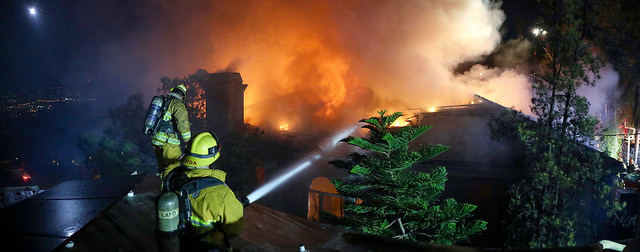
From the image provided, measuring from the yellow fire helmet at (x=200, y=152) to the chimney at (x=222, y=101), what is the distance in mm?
11115

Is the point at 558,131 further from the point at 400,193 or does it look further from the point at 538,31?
the point at 400,193

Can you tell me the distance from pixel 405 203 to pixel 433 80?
23.2 metres

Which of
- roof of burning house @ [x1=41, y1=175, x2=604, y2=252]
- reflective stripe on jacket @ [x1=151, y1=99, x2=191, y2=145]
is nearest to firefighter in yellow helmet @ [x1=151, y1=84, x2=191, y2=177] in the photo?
reflective stripe on jacket @ [x1=151, y1=99, x2=191, y2=145]

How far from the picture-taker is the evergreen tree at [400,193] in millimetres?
4402

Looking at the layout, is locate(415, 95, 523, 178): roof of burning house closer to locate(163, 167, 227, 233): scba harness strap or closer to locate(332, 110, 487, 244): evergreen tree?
locate(332, 110, 487, 244): evergreen tree

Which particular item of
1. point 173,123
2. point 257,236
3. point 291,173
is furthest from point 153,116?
point 291,173

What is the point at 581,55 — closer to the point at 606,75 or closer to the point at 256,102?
the point at 606,75

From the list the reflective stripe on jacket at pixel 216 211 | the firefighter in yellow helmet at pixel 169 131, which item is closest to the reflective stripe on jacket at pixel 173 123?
the firefighter in yellow helmet at pixel 169 131

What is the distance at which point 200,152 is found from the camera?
3.16m

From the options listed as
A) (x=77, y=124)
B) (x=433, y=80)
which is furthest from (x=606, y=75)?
(x=77, y=124)

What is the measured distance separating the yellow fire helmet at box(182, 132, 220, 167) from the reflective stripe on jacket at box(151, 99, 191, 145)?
214 cm

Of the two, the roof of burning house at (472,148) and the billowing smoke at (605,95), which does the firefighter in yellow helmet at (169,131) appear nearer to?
the roof of burning house at (472,148)

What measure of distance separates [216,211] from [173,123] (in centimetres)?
289

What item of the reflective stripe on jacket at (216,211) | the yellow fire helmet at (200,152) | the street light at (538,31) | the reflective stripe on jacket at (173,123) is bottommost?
the reflective stripe on jacket at (216,211)
